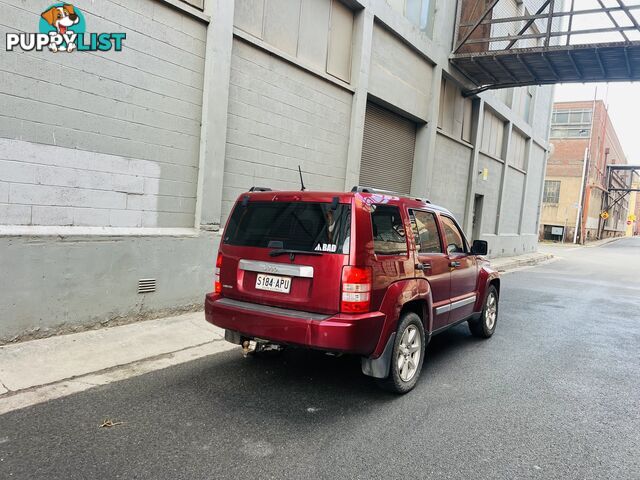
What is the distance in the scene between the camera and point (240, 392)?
4156 mm

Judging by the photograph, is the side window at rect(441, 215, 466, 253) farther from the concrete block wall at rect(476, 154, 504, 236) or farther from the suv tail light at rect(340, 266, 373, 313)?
the concrete block wall at rect(476, 154, 504, 236)

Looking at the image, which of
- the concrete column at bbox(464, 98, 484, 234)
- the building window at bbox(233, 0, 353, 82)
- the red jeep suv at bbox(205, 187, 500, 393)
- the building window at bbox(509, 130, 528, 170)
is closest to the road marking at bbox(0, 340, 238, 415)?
the red jeep suv at bbox(205, 187, 500, 393)

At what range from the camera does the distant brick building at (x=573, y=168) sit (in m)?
44.1

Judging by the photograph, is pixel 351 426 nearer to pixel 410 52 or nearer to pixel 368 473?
pixel 368 473

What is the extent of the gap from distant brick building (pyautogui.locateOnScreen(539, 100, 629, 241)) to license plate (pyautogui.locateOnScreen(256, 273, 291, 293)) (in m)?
44.0

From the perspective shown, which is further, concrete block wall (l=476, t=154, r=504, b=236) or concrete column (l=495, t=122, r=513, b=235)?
concrete column (l=495, t=122, r=513, b=235)

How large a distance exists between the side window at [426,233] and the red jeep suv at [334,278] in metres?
0.02

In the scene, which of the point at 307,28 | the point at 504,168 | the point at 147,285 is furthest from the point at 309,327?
the point at 504,168

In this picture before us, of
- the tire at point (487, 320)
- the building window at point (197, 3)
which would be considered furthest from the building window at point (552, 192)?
the building window at point (197, 3)

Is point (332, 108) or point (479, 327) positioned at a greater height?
point (332, 108)

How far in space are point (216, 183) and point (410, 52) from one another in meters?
7.97

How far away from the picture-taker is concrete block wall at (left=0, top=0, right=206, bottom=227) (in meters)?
5.07

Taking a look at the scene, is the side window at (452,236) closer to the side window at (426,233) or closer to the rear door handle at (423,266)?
the side window at (426,233)

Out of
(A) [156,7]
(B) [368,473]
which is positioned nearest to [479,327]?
(B) [368,473]
